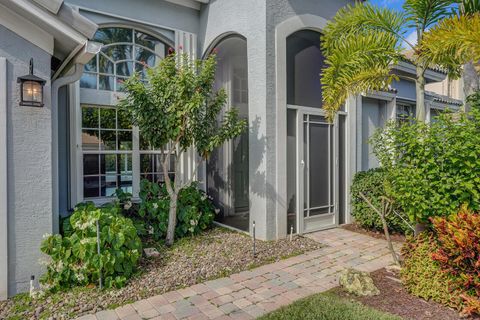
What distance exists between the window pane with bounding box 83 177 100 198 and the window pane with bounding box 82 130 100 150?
82 centimetres

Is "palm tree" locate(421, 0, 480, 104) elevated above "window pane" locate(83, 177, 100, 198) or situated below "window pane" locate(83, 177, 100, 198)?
above

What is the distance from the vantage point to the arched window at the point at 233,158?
8383 mm

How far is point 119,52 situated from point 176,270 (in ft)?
19.8

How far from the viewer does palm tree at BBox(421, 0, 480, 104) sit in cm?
489

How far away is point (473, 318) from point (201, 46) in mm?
8844

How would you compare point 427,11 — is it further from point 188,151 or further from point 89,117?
point 89,117

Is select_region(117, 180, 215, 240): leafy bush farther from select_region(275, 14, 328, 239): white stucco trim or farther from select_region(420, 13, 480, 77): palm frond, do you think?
select_region(420, 13, 480, 77): palm frond

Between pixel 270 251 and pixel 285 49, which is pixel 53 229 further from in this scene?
pixel 285 49

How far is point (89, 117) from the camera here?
7.84 m

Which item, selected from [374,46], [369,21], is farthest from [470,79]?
[369,21]

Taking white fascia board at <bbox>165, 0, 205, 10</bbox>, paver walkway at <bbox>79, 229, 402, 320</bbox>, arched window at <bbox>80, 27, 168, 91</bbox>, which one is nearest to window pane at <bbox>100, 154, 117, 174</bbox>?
arched window at <bbox>80, 27, 168, 91</bbox>

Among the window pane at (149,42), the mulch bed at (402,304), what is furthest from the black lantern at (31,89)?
the mulch bed at (402,304)

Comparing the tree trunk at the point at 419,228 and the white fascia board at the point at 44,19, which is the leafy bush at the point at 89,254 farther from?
the tree trunk at the point at 419,228

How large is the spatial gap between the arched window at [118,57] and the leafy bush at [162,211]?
2.89m
